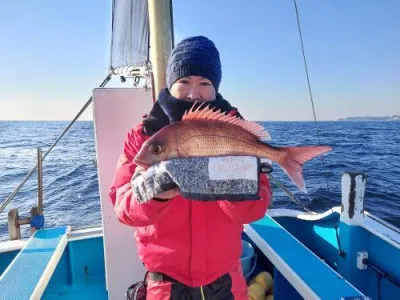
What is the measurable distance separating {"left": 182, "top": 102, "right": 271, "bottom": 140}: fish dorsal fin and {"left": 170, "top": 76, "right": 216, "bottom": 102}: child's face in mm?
366

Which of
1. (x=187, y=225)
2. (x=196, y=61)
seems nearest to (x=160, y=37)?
(x=196, y=61)

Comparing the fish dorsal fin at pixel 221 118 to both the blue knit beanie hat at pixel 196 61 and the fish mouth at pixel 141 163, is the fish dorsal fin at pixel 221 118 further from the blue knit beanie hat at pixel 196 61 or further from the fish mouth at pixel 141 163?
the blue knit beanie hat at pixel 196 61

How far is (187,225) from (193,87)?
3.27 feet

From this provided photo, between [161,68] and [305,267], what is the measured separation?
8.23 feet

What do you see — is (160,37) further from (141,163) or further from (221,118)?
(141,163)

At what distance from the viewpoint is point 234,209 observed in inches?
76.7

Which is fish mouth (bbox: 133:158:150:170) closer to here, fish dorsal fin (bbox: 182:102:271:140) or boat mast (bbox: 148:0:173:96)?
fish dorsal fin (bbox: 182:102:271:140)

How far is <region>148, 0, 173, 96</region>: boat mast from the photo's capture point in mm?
3176

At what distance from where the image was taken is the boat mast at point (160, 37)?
3.18 metres

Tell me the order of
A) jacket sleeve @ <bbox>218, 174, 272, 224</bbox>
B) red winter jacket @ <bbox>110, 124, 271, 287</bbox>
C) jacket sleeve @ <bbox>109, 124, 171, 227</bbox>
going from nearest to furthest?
jacket sleeve @ <bbox>109, 124, 171, 227</bbox>
jacket sleeve @ <bbox>218, 174, 272, 224</bbox>
red winter jacket @ <bbox>110, 124, 271, 287</bbox>

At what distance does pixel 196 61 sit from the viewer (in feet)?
6.97

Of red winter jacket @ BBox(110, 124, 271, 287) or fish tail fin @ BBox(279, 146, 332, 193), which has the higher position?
fish tail fin @ BBox(279, 146, 332, 193)

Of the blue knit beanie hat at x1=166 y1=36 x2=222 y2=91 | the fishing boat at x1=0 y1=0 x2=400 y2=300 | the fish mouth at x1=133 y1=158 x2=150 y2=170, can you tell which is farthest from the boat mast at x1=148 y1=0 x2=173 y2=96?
the fish mouth at x1=133 y1=158 x2=150 y2=170

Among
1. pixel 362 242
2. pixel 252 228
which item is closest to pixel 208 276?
pixel 252 228
